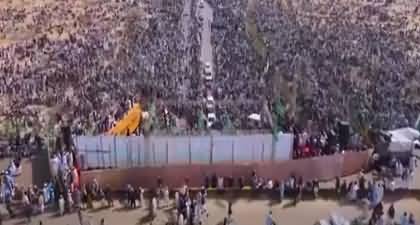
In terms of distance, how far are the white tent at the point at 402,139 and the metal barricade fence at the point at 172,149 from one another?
10.4 feet

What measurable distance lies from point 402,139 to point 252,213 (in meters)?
5.52

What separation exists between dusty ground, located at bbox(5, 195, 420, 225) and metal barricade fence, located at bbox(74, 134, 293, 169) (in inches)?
71.8

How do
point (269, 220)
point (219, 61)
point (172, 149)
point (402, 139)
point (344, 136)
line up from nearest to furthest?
point (269, 220) < point (172, 149) < point (402, 139) < point (344, 136) < point (219, 61)

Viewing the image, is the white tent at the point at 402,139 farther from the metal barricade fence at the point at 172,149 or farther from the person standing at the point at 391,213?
the metal barricade fence at the point at 172,149

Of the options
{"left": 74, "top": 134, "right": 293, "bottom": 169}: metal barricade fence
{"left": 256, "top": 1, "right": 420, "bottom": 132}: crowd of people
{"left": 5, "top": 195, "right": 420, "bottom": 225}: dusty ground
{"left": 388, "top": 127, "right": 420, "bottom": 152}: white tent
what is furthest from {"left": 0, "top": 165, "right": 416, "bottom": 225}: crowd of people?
{"left": 256, "top": 1, "right": 420, "bottom": 132}: crowd of people

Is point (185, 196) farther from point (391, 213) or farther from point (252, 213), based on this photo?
point (391, 213)

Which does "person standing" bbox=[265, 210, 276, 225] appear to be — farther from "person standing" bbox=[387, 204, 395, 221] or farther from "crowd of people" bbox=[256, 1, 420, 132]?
"crowd of people" bbox=[256, 1, 420, 132]

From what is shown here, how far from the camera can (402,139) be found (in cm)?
2589

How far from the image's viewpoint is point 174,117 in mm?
29125

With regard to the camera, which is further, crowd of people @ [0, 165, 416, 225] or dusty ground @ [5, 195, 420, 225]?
dusty ground @ [5, 195, 420, 225]

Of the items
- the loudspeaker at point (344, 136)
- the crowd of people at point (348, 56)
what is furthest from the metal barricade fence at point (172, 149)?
the crowd of people at point (348, 56)

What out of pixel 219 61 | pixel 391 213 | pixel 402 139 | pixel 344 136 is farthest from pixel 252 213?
pixel 219 61

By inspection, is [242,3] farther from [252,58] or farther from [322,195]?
[322,195]

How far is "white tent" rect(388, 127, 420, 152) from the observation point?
25.6m
